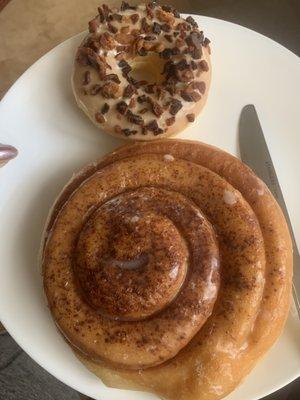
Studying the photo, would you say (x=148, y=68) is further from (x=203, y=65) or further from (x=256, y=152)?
(x=256, y=152)

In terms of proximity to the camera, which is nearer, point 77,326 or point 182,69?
point 77,326

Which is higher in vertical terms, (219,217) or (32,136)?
(32,136)

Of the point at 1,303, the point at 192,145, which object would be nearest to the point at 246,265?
the point at 192,145

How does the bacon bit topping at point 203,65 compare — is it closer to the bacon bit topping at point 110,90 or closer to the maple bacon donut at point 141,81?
the maple bacon donut at point 141,81

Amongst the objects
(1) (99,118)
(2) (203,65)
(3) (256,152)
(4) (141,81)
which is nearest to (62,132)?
(1) (99,118)

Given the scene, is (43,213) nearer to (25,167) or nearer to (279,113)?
→ (25,167)

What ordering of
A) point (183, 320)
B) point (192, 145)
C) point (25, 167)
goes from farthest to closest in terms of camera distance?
point (25, 167) → point (192, 145) → point (183, 320)
